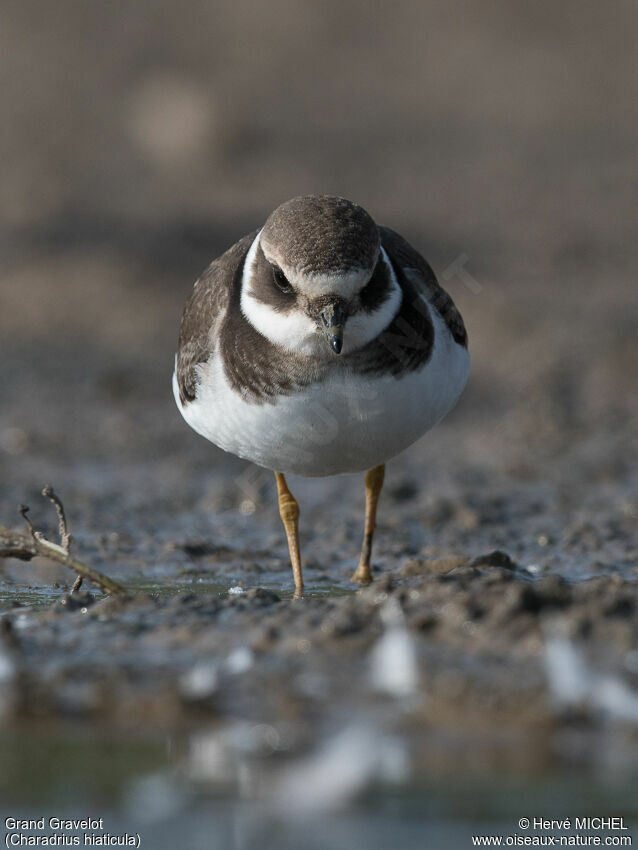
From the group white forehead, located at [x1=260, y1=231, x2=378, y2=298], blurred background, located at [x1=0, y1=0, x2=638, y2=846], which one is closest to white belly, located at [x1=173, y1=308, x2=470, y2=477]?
white forehead, located at [x1=260, y1=231, x2=378, y2=298]

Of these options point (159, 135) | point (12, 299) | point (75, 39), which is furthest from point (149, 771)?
point (75, 39)

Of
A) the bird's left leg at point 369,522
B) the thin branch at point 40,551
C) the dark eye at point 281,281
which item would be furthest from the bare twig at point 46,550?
the bird's left leg at point 369,522

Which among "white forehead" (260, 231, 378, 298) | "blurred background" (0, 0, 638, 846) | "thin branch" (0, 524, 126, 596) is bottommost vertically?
"thin branch" (0, 524, 126, 596)

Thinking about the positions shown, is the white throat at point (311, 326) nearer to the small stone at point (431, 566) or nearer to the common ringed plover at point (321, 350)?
the common ringed plover at point (321, 350)

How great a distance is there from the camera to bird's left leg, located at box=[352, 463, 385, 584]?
5977 millimetres

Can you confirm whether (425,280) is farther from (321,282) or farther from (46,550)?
(46,550)

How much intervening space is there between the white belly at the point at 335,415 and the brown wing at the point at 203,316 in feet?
0.38

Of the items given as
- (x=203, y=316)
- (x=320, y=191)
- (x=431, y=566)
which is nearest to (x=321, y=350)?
(x=203, y=316)

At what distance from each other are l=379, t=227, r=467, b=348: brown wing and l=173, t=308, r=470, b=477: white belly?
0.13 m

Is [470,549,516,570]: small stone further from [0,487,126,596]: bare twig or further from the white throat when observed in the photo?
[0,487,126,596]: bare twig

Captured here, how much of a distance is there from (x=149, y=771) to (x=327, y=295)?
73.8 inches

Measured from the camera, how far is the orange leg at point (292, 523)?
19.3ft

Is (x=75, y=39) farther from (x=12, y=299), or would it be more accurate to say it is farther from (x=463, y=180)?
(x=12, y=299)

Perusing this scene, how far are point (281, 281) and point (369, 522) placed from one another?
1.55m
